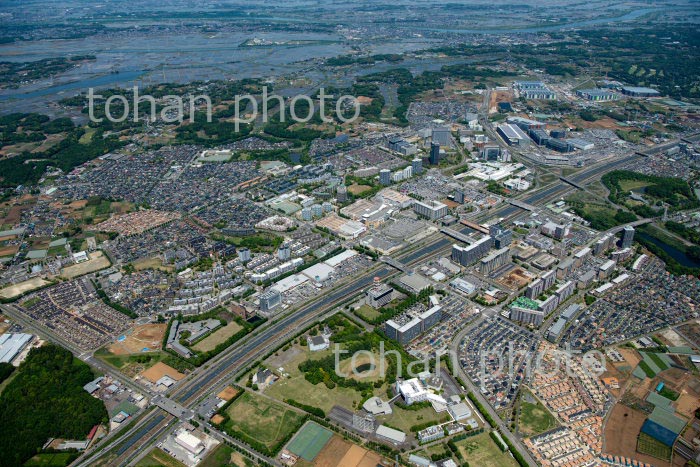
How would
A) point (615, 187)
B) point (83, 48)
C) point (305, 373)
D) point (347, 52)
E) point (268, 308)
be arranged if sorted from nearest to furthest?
point (305, 373)
point (268, 308)
point (615, 187)
point (347, 52)
point (83, 48)

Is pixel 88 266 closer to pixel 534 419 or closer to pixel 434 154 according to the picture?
pixel 534 419

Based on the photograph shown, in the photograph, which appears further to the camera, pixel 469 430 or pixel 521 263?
pixel 521 263

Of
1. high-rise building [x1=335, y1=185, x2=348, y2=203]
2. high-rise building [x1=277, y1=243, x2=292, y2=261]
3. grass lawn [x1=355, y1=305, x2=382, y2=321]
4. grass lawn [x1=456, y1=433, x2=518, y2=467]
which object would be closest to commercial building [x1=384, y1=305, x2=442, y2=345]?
grass lawn [x1=355, y1=305, x2=382, y2=321]

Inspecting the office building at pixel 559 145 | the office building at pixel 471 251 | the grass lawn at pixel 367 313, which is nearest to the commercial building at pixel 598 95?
the office building at pixel 559 145

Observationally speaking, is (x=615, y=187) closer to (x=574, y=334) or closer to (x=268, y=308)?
(x=574, y=334)

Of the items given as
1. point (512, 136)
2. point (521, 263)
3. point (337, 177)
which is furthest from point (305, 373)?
point (512, 136)

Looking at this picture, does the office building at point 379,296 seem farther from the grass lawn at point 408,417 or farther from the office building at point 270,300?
the grass lawn at point 408,417

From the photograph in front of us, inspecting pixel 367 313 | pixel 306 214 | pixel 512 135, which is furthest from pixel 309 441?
pixel 512 135
